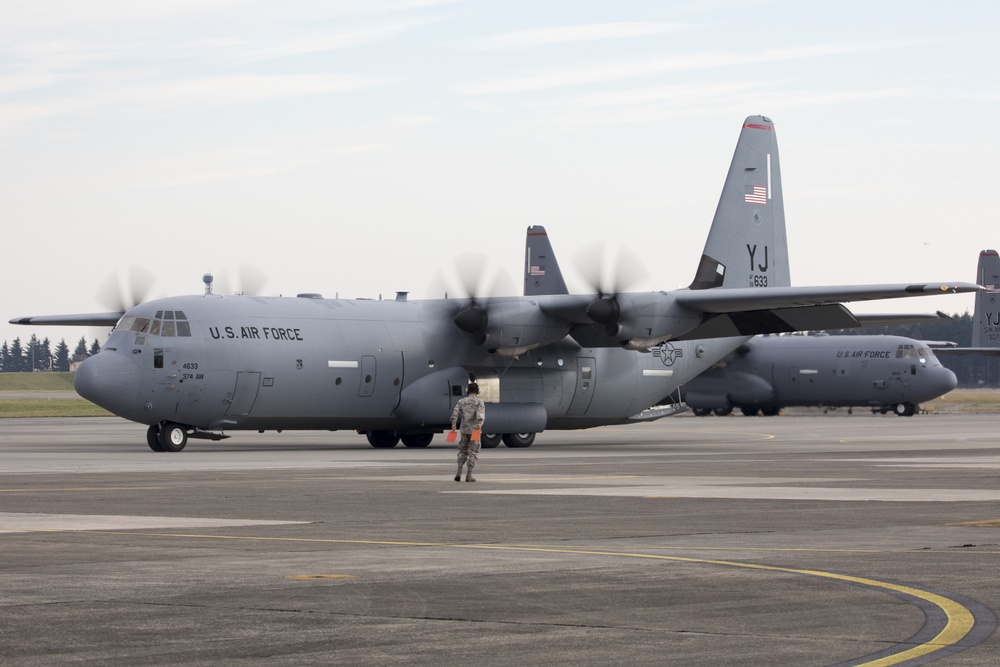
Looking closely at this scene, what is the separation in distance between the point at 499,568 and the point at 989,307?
7178cm

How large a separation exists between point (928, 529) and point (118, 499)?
1038cm

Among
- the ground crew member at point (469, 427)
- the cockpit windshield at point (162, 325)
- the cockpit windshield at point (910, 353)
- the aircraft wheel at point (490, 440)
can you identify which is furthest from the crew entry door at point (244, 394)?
the cockpit windshield at point (910, 353)

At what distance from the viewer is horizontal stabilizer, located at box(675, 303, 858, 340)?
37.8 metres

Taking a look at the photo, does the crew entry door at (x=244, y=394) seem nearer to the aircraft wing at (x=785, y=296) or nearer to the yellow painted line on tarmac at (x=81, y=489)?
the aircraft wing at (x=785, y=296)

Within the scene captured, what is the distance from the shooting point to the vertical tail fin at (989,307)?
254ft

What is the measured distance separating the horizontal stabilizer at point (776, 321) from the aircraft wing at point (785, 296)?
0.94 meters

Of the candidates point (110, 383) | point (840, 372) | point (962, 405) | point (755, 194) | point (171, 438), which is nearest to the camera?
point (110, 383)

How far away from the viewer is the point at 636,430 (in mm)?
55625

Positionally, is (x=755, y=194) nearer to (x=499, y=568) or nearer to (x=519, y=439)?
(x=519, y=439)

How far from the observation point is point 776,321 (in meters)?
38.7

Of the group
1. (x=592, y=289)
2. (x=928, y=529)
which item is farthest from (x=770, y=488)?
(x=592, y=289)

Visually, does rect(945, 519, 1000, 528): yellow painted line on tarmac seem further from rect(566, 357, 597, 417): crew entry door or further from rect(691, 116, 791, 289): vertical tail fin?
rect(691, 116, 791, 289): vertical tail fin

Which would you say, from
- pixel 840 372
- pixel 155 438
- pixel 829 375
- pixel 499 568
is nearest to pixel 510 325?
pixel 155 438

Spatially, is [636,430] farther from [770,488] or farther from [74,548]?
[74,548]
